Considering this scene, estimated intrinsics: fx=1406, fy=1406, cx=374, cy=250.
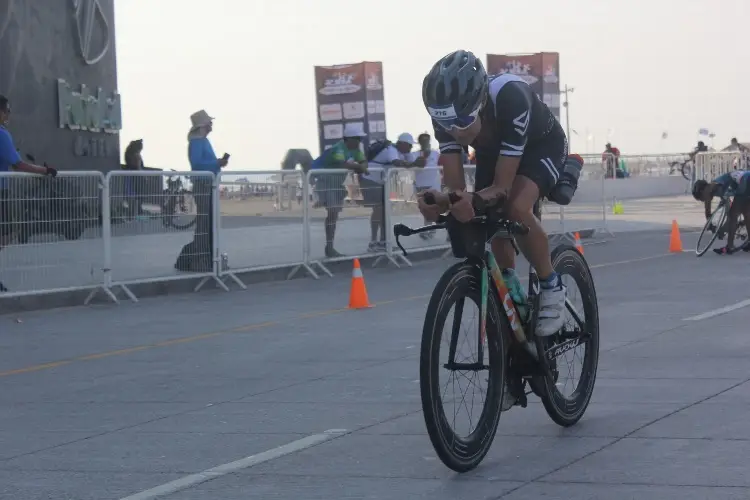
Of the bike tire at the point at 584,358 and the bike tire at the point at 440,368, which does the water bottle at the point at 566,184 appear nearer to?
the bike tire at the point at 584,358

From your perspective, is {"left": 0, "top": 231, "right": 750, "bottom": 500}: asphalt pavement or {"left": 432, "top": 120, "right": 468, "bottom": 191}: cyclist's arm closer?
{"left": 0, "top": 231, "right": 750, "bottom": 500}: asphalt pavement

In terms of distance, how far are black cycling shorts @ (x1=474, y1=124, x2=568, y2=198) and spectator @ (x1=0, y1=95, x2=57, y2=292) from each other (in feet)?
26.7

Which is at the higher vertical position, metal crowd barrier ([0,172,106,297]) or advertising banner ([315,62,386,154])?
advertising banner ([315,62,386,154])

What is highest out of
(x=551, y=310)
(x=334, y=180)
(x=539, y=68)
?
(x=539, y=68)

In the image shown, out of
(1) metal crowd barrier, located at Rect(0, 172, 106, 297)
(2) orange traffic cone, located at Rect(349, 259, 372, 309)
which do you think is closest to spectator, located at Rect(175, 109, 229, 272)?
(1) metal crowd barrier, located at Rect(0, 172, 106, 297)

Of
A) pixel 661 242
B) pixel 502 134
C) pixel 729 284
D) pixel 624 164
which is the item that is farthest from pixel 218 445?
pixel 624 164

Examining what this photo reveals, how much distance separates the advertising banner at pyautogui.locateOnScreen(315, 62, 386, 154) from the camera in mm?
40250

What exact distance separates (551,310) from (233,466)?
64.9 inches

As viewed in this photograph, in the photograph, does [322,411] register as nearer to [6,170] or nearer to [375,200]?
[6,170]

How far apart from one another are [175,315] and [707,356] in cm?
607

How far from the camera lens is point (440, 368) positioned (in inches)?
231

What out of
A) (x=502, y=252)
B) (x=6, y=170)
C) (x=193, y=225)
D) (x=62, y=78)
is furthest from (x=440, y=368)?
(x=62, y=78)

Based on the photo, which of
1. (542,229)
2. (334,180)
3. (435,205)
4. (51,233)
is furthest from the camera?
(334,180)

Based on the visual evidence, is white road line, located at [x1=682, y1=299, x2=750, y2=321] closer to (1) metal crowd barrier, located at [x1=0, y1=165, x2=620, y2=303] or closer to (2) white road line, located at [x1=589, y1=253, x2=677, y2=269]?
(2) white road line, located at [x1=589, y1=253, x2=677, y2=269]
